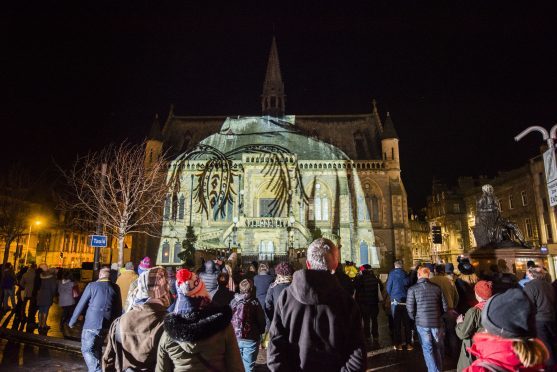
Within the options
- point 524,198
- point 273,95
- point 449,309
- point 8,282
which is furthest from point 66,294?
point 524,198

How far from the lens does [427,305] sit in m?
6.15

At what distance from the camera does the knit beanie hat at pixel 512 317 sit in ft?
8.48

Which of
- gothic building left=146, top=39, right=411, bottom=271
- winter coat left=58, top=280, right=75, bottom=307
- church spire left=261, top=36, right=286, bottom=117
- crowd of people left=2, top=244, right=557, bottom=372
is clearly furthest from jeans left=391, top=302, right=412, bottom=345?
church spire left=261, top=36, right=286, bottom=117

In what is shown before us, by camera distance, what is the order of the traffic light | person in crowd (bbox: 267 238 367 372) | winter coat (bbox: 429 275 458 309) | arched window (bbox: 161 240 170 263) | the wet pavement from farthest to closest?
arched window (bbox: 161 240 170 263)
the traffic light
winter coat (bbox: 429 275 458 309)
the wet pavement
person in crowd (bbox: 267 238 367 372)

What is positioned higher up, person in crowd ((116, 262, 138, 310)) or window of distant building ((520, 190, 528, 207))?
window of distant building ((520, 190, 528, 207))

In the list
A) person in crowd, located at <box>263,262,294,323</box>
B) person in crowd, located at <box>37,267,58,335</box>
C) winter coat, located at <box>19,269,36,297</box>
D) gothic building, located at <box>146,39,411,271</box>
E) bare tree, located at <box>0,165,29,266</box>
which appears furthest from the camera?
gothic building, located at <box>146,39,411,271</box>

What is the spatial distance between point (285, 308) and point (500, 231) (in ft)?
43.2

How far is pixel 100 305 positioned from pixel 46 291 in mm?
6712

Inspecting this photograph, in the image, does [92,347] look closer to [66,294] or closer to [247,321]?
[247,321]

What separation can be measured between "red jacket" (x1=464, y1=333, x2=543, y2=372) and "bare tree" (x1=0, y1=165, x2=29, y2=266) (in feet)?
103

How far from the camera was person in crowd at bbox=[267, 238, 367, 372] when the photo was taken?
2881 mm

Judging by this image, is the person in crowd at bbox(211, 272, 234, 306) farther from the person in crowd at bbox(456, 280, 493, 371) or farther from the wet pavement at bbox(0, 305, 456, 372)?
the person in crowd at bbox(456, 280, 493, 371)

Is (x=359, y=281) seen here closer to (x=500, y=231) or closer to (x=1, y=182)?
(x=500, y=231)

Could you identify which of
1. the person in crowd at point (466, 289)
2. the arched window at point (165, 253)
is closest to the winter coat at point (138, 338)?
the person in crowd at point (466, 289)
